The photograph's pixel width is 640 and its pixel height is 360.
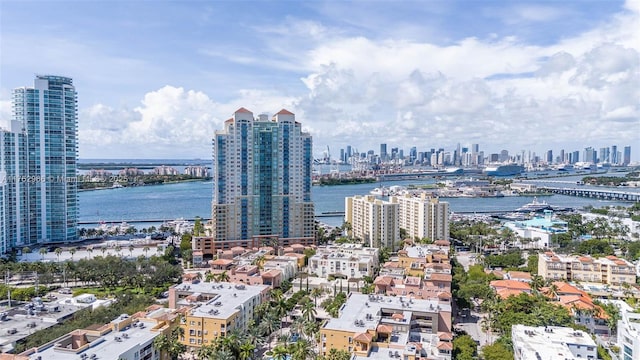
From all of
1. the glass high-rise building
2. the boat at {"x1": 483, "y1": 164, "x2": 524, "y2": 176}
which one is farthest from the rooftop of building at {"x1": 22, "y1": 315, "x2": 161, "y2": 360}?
the glass high-rise building

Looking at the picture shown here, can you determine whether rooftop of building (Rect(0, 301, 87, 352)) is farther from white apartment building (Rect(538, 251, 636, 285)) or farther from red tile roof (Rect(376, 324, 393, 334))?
white apartment building (Rect(538, 251, 636, 285))

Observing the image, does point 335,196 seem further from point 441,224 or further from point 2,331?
point 2,331

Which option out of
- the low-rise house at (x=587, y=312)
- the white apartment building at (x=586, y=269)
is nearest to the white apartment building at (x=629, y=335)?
the low-rise house at (x=587, y=312)

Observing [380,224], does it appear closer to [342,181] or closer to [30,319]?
[30,319]

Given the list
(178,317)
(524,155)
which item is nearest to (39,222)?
(178,317)

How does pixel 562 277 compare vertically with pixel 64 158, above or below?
below

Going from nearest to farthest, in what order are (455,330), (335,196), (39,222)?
(455,330) < (39,222) < (335,196)
